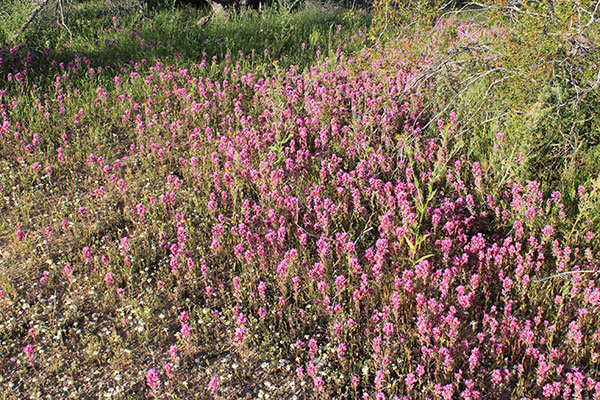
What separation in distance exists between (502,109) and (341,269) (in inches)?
110

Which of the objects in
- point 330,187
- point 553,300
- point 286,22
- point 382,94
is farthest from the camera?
point 286,22

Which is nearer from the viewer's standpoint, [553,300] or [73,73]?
[553,300]

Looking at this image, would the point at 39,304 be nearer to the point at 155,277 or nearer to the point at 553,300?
the point at 155,277

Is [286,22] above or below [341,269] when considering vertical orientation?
above

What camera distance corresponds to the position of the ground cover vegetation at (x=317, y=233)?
3.78 m

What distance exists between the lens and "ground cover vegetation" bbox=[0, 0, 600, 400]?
12.4ft

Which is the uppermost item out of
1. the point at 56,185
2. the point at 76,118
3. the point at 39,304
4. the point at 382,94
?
the point at 382,94

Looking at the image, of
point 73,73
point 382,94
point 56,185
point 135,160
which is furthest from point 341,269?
point 73,73

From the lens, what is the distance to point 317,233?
16.3 ft

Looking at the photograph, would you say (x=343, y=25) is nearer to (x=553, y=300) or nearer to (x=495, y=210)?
(x=495, y=210)

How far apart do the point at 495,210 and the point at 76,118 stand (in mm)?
5475

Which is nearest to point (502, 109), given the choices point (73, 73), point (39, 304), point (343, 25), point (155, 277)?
point (155, 277)

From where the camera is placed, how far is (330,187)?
551 centimetres

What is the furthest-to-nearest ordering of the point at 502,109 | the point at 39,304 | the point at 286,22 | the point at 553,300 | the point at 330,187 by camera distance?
the point at 286,22
the point at 502,109
the point at 330,187
the point at 39,304
the point at 553,300
